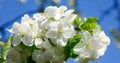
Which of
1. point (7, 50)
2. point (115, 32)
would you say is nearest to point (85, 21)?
point (7, 50)

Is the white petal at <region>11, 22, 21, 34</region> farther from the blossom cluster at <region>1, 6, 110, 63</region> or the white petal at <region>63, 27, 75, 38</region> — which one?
the white petal at <region>63, 27, 75, 38</region>

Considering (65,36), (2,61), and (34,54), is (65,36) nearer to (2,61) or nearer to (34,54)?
(34,54)

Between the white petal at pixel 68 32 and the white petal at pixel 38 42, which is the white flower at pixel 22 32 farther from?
the white petal at pixel 68 32

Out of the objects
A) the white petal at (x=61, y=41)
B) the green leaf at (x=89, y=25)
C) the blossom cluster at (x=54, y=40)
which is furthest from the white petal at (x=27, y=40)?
the green leaf at (x=89, y=25)

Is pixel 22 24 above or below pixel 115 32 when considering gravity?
below

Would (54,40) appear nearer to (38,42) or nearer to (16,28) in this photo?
(38,42)

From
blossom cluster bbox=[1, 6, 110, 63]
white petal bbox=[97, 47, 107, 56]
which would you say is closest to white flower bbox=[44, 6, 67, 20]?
blossom cluster bbox=[1, 6, 110, 63]

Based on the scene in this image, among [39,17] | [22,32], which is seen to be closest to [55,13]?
[39,17]
